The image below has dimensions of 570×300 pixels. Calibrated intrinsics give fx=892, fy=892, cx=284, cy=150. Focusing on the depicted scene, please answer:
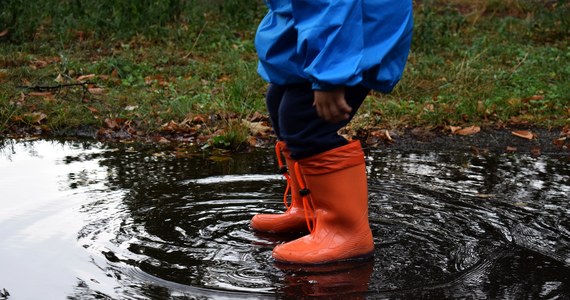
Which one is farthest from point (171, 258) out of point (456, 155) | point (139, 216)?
point (456, 155)

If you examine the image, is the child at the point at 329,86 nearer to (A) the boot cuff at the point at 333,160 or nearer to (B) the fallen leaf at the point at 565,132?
(A) the boot cuff at the point at 333,160

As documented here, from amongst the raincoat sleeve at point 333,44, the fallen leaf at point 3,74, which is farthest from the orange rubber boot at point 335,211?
the fallen leaf at point 3,74

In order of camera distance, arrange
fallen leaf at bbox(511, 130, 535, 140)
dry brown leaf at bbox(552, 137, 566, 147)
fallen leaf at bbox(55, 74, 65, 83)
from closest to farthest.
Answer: dry brown leaf at bbox(552, 137, 566, 147) → fallen leaf at bbox(511, 130, 535, 140) → fallen leaf at bbox(55, 74, 65, 83)

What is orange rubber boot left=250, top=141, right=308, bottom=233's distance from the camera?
3488mm

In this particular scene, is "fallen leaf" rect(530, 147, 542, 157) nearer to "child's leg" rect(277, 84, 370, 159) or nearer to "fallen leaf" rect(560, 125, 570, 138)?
"fallen leaf" rect(560, 125, 570, 138)

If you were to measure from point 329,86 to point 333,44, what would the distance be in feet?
0.45

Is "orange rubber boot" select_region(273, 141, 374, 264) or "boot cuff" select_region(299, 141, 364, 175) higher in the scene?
"boot cuff" select_region(299, 141, 364, 175)

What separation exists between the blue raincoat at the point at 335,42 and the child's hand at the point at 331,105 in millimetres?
34

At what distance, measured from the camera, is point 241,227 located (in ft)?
11.6

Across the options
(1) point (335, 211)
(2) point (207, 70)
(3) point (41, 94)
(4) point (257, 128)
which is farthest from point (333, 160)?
(2) point (207, 70)

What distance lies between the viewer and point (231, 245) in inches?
129

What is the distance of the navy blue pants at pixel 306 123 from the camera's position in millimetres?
3115

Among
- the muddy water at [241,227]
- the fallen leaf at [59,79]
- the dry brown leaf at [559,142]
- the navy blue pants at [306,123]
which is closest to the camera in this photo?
the muddy water at [241,227]

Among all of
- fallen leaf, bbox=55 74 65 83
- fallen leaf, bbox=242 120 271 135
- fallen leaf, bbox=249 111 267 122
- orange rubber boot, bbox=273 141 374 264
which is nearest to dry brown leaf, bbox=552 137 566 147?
fallen leaf, bbox=242 120 271 135
